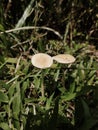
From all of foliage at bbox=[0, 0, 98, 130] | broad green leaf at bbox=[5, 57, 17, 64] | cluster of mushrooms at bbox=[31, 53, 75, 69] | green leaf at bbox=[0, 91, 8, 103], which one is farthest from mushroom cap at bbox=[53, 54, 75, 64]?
broad green leaf at bbox=[5, 57, 17, 64]

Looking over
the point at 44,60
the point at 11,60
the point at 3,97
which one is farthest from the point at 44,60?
the point at 11,60

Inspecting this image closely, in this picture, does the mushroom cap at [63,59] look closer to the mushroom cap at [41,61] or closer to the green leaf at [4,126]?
the mushroom cap at [41,61]

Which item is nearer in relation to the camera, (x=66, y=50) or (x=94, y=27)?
(x=66, y=50)

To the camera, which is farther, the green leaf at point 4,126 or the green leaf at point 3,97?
the green leaf at point 3,97

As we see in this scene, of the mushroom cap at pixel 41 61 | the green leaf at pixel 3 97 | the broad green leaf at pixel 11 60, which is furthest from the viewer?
the broad green leaf at pixel 11 60

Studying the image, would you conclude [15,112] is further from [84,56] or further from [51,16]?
[51,16]

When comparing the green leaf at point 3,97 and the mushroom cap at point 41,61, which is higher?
the mushroom cap at point 41,61

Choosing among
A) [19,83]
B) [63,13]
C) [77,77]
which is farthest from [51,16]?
[19,83]

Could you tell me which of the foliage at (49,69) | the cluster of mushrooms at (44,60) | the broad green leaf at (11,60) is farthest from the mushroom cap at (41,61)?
the broad green leaf at (11,60)

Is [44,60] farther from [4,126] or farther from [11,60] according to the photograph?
[11,60]
